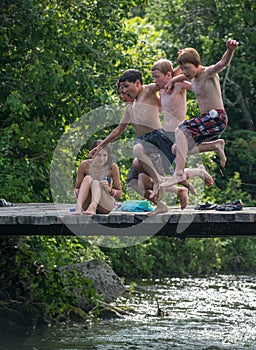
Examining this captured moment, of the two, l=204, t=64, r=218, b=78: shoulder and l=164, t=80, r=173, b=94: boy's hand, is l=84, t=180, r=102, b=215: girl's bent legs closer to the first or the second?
l=164, t=80, r=173, b=94: boy's hand

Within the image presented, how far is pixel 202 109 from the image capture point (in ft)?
30.7

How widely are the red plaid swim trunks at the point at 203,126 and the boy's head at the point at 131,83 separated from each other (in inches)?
27.3

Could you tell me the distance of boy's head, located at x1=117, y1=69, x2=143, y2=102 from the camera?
957 cm

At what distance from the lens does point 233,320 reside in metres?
12.3

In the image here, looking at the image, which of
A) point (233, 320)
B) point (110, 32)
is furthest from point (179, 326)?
point (110, 32)

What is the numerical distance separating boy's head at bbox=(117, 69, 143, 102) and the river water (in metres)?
2.78

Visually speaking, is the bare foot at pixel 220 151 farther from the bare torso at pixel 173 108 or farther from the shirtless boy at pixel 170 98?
the bare torso at pixel 173 108

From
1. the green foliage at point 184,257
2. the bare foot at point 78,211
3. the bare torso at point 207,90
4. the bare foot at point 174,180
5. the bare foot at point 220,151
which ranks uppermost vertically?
the bare torso at point 207,90

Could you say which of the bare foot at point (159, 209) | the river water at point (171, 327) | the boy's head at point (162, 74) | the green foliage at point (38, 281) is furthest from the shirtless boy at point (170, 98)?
the green foliage at point (38, 281)

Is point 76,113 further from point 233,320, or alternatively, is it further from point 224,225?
point 224,225

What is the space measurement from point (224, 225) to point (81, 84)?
5120mm

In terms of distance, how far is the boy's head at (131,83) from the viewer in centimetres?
957

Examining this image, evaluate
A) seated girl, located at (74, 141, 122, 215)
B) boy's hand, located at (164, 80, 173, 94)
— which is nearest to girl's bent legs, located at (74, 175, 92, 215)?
seated girl, located at (74, 141, 122, 215)

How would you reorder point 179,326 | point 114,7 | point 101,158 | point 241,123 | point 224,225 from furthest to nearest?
1. point 241,123
2. point 114,7
3. point 179,326
4. point 101,158
5. point 224,225
